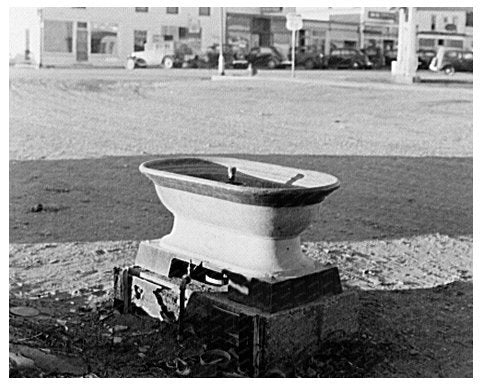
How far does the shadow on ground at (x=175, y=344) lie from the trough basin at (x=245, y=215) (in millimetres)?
481

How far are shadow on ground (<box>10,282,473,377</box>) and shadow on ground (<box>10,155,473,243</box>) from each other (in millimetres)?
1741

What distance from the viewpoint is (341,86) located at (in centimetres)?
2361

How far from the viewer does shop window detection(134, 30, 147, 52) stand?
3909cm

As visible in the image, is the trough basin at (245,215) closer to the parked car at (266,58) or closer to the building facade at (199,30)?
the building facade at (199,30)

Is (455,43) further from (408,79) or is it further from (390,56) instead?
(408,79)

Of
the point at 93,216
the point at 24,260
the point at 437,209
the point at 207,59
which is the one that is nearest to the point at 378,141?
the point at 437,209

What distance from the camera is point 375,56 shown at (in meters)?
44.1

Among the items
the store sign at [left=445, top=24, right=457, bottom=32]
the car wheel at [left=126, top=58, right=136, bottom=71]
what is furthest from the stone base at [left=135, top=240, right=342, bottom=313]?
the store sign at [left=445, top=24, right=457, bottom=32]

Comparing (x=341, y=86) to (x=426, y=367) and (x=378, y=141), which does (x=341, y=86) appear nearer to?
(x=378, y=141)

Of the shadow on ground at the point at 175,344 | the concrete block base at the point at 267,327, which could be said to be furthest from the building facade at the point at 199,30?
the concrete block base at the point at 267,327

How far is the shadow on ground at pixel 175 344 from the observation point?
414 centimetres

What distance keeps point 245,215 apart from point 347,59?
37.9 metres

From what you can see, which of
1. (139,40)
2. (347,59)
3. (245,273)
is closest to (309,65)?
(347,59)

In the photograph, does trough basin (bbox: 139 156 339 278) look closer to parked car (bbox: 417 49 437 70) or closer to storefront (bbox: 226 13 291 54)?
parked car (bbox: 417 49 437 70)
